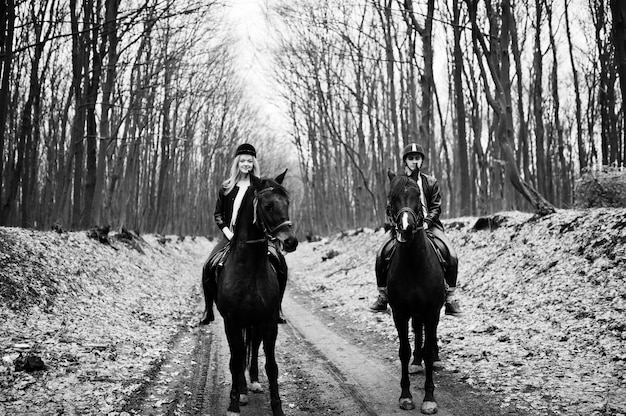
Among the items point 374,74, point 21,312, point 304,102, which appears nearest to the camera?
point 21,312

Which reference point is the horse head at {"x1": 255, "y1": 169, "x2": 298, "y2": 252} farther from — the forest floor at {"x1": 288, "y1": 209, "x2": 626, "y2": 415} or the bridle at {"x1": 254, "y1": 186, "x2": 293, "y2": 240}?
the forest floor at {"x1": 288, "y1": 209, "x2": 626, "y2": 415}

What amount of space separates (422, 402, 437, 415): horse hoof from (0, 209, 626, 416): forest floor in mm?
871

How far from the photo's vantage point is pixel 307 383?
608 centimetres

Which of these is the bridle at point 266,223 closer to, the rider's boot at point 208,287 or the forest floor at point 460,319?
the rider's boot at point 208,287

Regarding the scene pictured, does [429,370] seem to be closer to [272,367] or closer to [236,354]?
[272,367]

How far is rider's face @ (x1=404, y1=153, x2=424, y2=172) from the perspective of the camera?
6.66 metres

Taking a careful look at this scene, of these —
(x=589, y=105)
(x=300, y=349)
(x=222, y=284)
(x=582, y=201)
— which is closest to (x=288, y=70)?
(x=589, y=105)

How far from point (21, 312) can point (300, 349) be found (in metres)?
4.52

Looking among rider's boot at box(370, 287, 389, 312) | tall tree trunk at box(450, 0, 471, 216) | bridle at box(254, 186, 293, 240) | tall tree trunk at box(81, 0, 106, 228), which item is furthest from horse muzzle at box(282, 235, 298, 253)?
tall tree trunk at box(450, 0, 471, 216)

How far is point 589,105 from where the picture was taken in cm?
2616

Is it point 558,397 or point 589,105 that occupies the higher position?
point 589,105

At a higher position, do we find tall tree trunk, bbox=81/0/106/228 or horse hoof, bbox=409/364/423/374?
tall tree trunk, bbox=81/0/106/228

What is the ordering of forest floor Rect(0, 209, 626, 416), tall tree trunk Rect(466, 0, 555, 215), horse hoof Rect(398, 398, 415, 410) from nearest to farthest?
horse hoof Rect(398, 398, 415, 410), forest floor Rect(0, 209, 626, 416), tall tree trunk Rect(466, 0, 555, 215)

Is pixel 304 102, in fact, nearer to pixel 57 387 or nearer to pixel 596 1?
pixel 596 1
